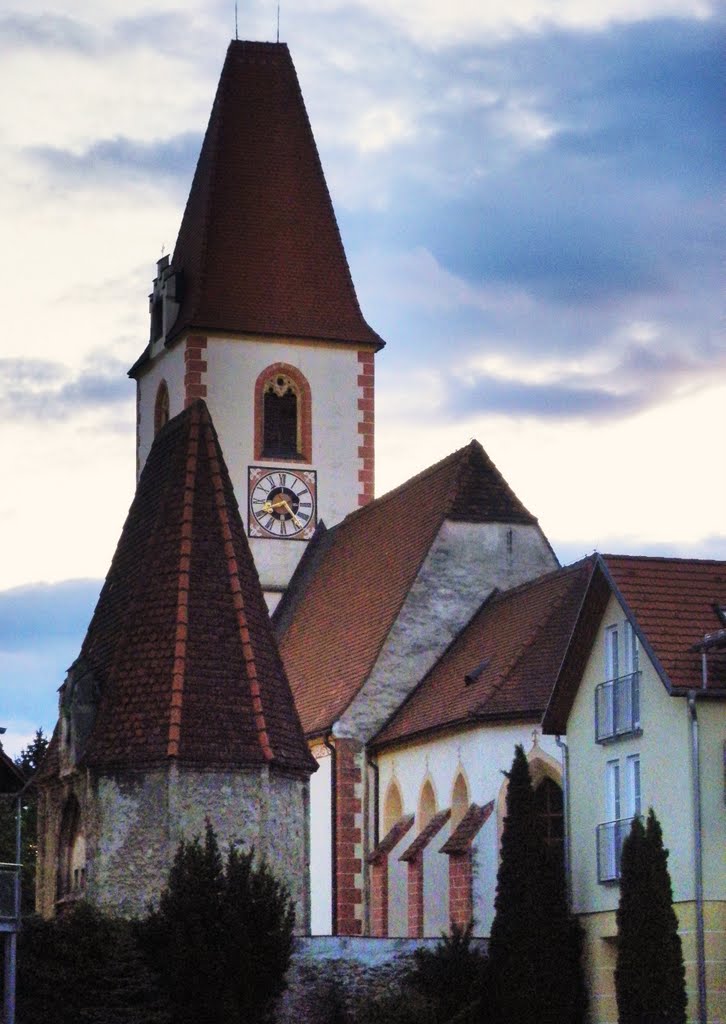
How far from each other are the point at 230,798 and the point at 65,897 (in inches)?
146

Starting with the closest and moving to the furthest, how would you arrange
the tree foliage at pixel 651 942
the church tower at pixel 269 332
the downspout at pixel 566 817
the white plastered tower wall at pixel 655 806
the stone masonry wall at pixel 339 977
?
the tree foliage at pixel 651 942 < the white plastered tower wall at pixel 655 806 < the stone masonry wall at pixel 339 977 < the downspout at pixel 566 817 < the church tower at pixel 269 332

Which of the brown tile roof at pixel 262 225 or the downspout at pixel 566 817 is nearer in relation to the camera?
the downspout at pixel 566 817

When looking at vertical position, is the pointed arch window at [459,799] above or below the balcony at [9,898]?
above

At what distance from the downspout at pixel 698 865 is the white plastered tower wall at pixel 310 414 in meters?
24.1

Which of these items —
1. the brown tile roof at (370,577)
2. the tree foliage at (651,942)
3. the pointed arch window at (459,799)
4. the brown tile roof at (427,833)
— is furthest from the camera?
the brown tile roof at (370,577)

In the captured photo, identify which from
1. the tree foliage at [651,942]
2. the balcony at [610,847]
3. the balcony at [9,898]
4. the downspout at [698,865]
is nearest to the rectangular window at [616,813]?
the balcony at [610,847]

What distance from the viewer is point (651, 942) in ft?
112

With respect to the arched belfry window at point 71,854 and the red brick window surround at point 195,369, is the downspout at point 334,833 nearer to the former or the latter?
the arched belfry window at point 71,854

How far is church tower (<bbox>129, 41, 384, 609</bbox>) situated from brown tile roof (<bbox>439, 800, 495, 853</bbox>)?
15.0m

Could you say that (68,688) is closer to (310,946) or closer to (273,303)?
(310,946)

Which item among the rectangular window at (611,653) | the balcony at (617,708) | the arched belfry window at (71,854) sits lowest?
the arched belfry window at (71,854)

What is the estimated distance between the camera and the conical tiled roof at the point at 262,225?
194 ft

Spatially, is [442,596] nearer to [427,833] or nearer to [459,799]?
[459,799]

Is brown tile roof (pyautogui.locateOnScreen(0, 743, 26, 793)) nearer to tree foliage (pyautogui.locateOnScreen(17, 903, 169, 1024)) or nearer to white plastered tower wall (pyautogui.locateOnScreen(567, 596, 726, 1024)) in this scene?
tree foliage (pyautogui.locateOnScreen(17, 903, 169, 1024))
